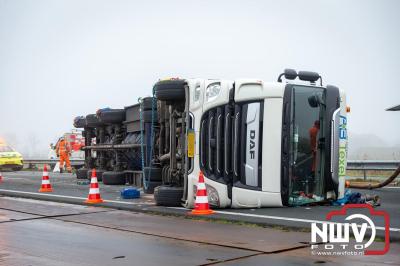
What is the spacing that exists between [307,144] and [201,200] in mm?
2233

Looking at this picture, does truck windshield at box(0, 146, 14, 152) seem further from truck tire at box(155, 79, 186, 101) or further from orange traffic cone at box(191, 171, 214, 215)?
orange traffic cone at box(191, 171, 214, 215)

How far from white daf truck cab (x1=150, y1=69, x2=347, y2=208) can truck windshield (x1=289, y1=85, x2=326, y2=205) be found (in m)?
0.02

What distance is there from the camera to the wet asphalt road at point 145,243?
564 cm

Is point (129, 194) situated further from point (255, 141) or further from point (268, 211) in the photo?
point (268, 211)

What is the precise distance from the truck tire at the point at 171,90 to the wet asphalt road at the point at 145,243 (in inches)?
90.3

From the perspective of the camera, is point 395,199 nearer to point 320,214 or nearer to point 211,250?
point 320,214

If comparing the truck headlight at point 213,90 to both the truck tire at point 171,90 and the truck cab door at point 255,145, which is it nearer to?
the truck cab door at point 255,145

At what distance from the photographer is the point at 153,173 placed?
1201 cm

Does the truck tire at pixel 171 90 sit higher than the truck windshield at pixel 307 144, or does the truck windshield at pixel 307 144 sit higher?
the truck tire at pixel 171 90

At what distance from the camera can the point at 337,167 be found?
10000mm

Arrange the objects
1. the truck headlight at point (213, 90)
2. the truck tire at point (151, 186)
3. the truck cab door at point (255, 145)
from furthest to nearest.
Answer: the truck tire at point (151, 186) < the truck headlight at point (213, 90) < the truck cab door at point (255, 145)

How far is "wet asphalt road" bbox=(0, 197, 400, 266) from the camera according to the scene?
5641mm

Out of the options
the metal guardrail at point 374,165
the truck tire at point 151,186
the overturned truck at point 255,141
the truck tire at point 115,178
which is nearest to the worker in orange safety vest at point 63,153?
the truck tire at point 115,178

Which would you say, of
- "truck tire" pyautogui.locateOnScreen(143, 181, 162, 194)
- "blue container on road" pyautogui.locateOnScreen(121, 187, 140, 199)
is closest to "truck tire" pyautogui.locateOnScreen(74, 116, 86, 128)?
"truck tire" pyautogui.locateOnScreen(143, 181, 162, 194)
